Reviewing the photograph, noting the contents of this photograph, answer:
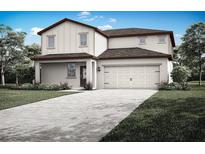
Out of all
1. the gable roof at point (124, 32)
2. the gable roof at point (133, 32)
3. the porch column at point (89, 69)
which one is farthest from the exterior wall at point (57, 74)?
the gable roof at point (133, 32)

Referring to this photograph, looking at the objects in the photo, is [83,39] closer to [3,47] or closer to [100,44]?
[100,44]

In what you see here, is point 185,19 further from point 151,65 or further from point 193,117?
point 151,65

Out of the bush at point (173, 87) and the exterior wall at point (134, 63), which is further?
the exterior wall at point (134, 63)

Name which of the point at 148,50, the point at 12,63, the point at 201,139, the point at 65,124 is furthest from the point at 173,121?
the point at 12,63

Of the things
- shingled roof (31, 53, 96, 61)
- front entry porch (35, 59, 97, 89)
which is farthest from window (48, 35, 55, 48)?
front entry porch (35, 59, 97, 89)

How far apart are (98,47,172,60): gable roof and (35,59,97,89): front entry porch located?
1.44 meters

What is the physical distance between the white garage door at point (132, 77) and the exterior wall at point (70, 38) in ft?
7.34

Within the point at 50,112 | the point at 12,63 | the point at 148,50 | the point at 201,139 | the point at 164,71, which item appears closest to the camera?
the point at 201,139

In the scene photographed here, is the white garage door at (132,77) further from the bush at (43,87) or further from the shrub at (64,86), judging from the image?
the bush at (43,87)

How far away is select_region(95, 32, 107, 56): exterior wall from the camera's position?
20297 millimetres

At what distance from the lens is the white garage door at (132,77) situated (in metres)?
19.3
